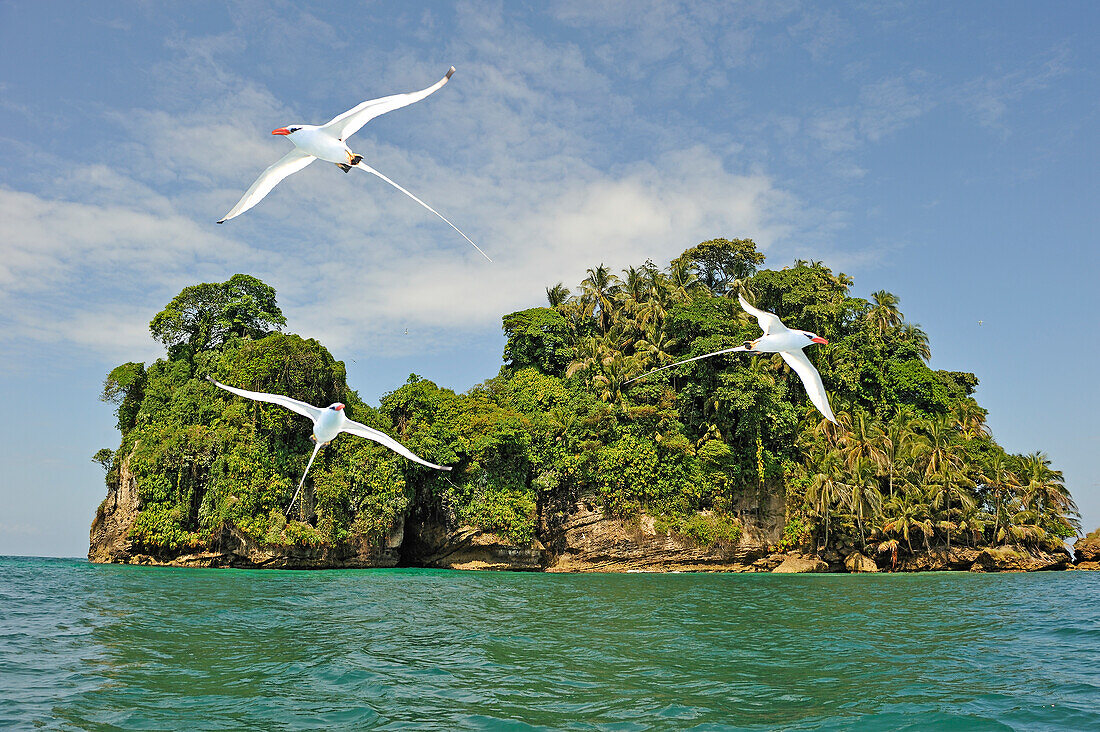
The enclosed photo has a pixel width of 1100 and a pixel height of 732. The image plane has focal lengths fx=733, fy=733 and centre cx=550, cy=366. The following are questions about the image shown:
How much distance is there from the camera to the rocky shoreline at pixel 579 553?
3516 cm

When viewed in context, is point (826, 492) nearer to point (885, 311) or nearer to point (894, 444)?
point (894, 444)

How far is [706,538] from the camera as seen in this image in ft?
117

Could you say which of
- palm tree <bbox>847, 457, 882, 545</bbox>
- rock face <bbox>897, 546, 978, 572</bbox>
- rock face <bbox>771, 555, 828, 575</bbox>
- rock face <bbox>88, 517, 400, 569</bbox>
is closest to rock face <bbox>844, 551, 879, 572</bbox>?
palm tree <bbox>847, 457, 882, 545</bbox>

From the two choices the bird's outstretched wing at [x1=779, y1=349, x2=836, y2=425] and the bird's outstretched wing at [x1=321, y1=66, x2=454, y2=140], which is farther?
the bird's outstretched wing at [x1=779, y1=349, x2=836, y2=425]

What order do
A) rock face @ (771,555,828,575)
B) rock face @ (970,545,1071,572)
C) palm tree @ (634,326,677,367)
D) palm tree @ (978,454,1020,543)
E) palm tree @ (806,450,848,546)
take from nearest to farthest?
rock face @ (970,545,1071,572) < rock face @ (771,555,828,575) < palm tree @ (806,450,848,546) < palm tree @ (978,454,1020,543) < palm tree @ (634,326,677,367)

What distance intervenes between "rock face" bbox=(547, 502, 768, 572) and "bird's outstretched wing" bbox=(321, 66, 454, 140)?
30098mm

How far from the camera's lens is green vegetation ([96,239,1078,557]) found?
35594 millimetres

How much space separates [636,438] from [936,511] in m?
14.8

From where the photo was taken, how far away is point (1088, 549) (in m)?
41.0

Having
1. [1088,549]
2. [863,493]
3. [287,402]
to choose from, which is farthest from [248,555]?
[1088,549]

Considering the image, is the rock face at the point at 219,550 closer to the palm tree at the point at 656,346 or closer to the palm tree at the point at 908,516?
the palm tree at the point at 656,346

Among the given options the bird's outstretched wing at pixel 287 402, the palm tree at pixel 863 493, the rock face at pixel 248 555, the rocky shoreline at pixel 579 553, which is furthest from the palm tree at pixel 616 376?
the bird's outstretched wing at pixel 287 402

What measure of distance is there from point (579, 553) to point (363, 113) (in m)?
31.2

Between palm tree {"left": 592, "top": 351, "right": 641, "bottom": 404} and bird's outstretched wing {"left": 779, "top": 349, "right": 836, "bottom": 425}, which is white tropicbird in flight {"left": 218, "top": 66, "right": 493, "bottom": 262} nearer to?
bird's outstretched wing {"left": 779, "top": 349, "right": 836, "bottom": 425}
